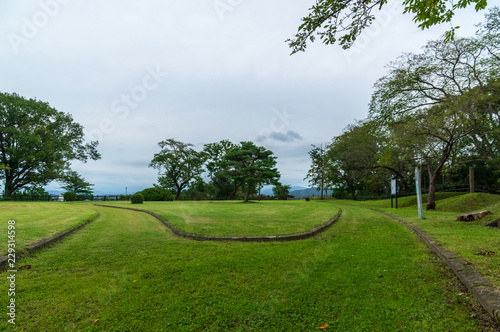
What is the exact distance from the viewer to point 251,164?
2955 cm

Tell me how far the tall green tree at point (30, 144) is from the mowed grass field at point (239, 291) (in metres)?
30.2

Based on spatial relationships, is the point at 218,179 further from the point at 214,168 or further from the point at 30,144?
the point at 30,144

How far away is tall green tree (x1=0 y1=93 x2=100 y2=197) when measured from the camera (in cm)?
2747

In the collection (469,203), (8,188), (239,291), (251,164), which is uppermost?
(251,164)

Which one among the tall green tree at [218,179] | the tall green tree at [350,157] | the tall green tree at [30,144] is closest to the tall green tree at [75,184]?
the tall green tree at [30,144]

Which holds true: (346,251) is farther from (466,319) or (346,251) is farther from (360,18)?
(360,18)

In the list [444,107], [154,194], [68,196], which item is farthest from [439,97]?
[68,196]

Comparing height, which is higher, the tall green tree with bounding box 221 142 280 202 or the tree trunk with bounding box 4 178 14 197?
the tall green tree with bounding box 221 142 280 202

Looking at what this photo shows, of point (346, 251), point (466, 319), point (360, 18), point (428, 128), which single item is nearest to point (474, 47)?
point (428, 128)

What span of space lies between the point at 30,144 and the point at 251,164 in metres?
23.4

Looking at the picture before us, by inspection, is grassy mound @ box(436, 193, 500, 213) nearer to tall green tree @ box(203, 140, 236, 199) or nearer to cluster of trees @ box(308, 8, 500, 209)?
cluster of trees @ box(308, 8, 500, 209)

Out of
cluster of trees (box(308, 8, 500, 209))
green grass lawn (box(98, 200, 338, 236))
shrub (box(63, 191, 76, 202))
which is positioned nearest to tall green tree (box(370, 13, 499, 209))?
cluster of trees (box(308, 8, 500, 209))

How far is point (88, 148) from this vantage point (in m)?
35.7

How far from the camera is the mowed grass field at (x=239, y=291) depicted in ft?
8.02
